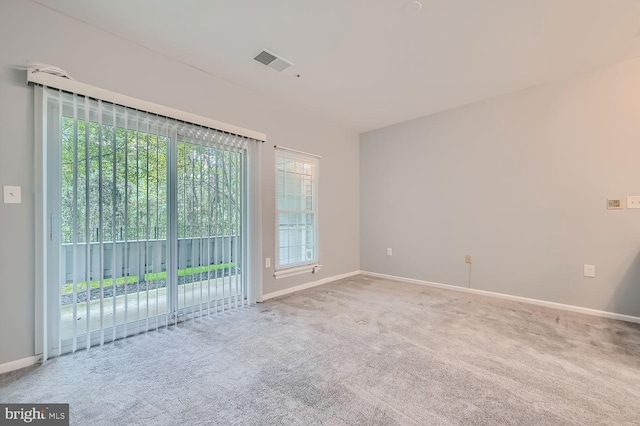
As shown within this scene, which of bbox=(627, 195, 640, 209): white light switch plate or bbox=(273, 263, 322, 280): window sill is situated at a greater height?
bbox=(627, 195, 640, 209): white light switch plate

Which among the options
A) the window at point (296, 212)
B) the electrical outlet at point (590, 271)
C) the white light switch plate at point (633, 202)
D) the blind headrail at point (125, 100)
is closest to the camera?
the blind headrail at point (125, 100)

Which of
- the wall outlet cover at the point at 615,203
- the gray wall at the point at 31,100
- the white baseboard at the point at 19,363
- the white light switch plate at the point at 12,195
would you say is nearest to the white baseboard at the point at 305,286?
the gray wall at the point at 31,100

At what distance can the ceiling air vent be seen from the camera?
99.7 inches

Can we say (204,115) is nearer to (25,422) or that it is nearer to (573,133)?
(25,422)

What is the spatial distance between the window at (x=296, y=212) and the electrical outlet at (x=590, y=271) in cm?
322

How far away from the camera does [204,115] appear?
2828 mm

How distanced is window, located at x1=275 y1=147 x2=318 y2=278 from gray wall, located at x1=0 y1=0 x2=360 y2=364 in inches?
8.0

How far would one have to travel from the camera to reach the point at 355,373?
1750 millimetres

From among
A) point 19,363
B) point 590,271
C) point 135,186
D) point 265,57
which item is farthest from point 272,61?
point 590,271

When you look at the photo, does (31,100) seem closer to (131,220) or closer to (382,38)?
(131,220)

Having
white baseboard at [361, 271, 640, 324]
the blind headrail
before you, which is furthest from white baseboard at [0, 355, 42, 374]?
white baseboard at [361, 271, 640, 324]

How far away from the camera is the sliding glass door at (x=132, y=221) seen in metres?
1.98

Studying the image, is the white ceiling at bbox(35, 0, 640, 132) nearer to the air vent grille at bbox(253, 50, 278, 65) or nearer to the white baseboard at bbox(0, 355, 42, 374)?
the air vent grille at bbox(253, 50, 278, 65)

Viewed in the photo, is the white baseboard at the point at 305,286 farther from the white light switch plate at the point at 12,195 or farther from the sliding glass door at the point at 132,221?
the white light switch plate at the point at 12,195
